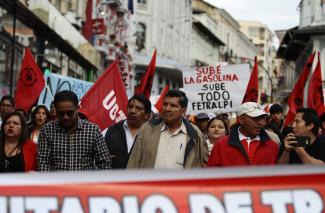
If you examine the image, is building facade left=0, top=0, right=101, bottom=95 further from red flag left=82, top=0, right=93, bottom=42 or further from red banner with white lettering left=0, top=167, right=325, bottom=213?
red banner with white lettering left=0, top=167, right=325, bottom=213

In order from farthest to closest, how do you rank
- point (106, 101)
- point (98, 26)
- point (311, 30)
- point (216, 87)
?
point (311, 30) < point (98, 26) < point (216, 87) < point (106, 101)

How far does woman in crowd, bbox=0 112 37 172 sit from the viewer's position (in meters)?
5.79

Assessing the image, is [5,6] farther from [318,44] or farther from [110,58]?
[318,44]

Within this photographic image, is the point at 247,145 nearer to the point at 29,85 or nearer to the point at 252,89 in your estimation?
the point at 252,89

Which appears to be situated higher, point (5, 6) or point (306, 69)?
point (5, 6)

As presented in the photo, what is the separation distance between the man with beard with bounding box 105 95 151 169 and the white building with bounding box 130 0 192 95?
36.1 metres

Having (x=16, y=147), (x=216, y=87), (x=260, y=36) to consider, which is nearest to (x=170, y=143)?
(x=16, y=147)

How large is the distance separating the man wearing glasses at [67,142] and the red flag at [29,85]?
13.7 feet

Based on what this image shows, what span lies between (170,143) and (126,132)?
1.17 meters

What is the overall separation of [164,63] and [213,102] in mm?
36422

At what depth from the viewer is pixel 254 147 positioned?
5402 mm

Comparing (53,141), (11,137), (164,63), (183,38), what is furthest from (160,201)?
(183,38)

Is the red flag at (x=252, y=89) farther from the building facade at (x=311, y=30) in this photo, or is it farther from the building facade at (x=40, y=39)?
the building facade at (x=311, y=30)

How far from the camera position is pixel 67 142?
5246 mm
